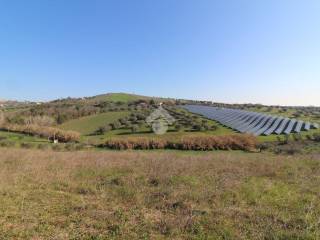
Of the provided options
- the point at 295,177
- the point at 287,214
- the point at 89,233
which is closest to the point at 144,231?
the point at 89,233

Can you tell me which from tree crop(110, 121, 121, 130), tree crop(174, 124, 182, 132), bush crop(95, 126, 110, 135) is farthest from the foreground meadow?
tree crop(110, 121, 121, 130)

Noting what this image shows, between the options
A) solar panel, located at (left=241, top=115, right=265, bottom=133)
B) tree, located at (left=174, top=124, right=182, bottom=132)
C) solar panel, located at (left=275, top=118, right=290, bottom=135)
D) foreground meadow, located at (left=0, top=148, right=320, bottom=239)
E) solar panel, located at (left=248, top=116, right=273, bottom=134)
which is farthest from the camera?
tree, located at (left=174, top=124, right=182, bottom=132)

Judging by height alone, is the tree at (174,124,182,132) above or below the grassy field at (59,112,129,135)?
above

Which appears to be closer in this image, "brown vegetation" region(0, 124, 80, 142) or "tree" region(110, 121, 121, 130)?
"brown vegetation" region(0, 124, 80, 142)

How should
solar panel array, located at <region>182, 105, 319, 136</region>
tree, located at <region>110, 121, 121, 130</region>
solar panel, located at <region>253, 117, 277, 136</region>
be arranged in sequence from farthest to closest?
tree, located at <region>110, 121, 121, 130</region> → solar panel array, located at <region>182, 105, 319, 136</region> → solar panel, located at <region>253, 117, 277, 136</region>

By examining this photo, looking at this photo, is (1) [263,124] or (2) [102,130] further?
(2) [102,130]

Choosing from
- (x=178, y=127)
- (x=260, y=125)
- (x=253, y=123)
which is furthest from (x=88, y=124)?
(x=260, y=125)

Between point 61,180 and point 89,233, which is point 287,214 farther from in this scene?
point 61,180

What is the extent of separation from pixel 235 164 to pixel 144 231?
31.0 feet

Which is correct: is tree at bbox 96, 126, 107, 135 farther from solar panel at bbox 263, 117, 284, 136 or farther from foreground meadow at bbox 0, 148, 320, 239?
foreground meadow at bbox 0, 148, 320, 239

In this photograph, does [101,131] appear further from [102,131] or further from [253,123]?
[253,123]

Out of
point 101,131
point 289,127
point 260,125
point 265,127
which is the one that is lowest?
point 101,131

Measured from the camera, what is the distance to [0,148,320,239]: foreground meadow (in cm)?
698

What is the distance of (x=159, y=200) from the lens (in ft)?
31.4
